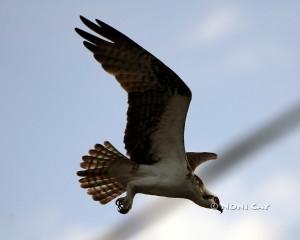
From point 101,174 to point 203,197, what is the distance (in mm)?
1559

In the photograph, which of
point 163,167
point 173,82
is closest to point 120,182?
point 163,167

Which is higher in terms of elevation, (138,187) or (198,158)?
(198,158)

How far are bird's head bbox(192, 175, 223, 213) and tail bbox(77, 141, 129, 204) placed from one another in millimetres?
1093

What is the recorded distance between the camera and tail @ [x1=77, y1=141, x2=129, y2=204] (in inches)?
277

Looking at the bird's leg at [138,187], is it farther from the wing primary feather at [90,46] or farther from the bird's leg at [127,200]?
the wing primary feather at [90,46]

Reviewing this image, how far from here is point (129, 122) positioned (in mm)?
6441

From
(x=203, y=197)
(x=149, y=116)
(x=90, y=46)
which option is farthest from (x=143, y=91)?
(x=203, y=197)

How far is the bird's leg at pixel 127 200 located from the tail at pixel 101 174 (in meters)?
0.66

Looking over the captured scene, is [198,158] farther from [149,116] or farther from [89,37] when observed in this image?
[89,37]

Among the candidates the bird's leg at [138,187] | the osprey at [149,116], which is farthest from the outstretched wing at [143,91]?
the bird's leg at [138,187]

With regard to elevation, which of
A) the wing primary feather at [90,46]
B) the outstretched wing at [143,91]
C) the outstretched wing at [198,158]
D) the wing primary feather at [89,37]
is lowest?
the outstretched wing at [198,158]

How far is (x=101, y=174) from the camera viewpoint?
7.23 metres

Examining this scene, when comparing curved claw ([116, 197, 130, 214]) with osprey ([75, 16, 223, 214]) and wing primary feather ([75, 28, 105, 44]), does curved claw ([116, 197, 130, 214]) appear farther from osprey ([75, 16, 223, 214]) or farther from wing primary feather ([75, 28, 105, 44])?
wing primary feather ([75, 28, 105, 44])

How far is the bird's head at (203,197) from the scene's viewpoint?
20.5 feet
